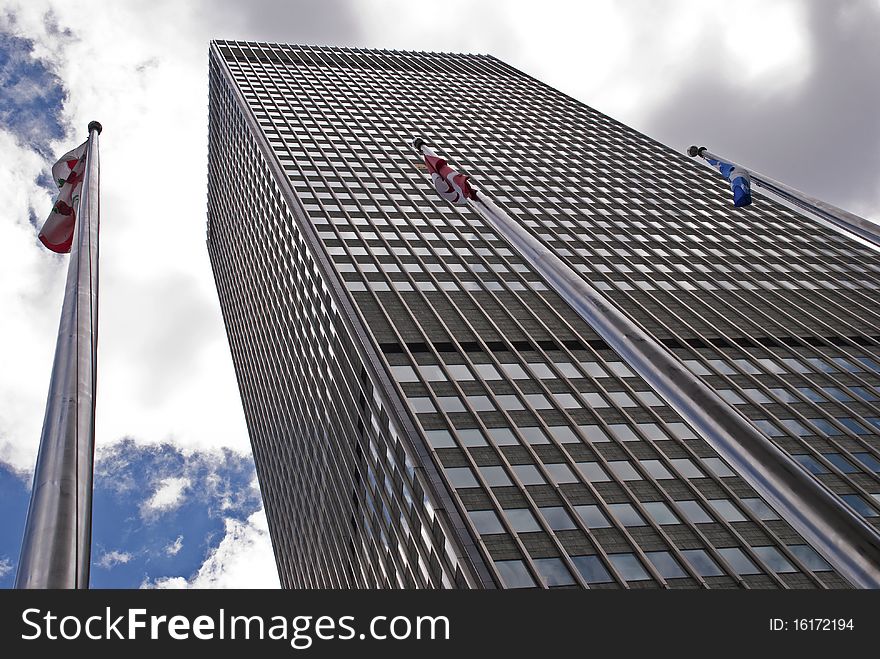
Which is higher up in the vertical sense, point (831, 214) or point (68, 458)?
point (831, 214)

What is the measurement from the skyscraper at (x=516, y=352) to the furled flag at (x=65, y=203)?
23382 millimetres

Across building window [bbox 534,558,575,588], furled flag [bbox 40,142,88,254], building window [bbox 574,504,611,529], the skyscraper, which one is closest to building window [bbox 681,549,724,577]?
the skyscraper

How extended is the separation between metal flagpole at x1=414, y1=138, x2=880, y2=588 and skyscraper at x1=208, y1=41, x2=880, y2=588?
56.9 ft

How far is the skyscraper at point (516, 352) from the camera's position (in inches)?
1617

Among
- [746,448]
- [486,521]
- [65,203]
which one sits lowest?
[746,448]

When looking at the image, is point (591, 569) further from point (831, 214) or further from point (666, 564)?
point (831, 214)

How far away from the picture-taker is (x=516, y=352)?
56.2 meters

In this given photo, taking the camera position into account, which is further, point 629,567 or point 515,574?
point 629,567

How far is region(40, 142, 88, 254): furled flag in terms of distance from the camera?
72.1ft

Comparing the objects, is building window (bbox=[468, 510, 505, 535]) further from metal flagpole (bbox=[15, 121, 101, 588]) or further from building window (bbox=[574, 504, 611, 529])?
metal flagpole (bbox=[15, 121, 101, 588])

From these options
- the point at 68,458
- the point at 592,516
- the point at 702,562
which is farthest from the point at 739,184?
the point at 68,458

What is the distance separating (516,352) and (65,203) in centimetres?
3767

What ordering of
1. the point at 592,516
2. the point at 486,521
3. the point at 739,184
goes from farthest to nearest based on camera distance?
the point at 592,516
the point at 486,521
the point at 739,184

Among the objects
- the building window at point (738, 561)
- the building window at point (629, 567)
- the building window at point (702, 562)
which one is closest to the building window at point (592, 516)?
the building window at point (629, 567)
